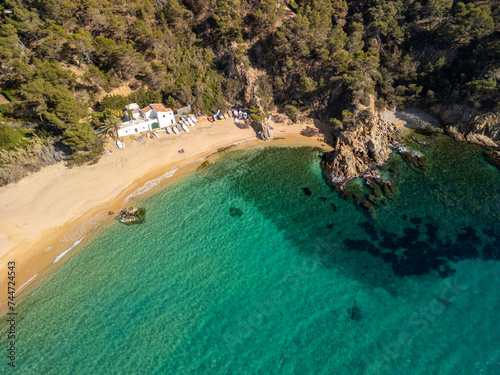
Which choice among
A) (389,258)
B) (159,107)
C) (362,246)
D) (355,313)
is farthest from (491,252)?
(159,107)

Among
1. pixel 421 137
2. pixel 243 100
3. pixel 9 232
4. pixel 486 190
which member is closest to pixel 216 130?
pixel 243 100

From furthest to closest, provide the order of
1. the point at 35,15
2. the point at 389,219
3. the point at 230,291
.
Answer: the point at 35,15 → the point at 389,219 → the point at 230,291

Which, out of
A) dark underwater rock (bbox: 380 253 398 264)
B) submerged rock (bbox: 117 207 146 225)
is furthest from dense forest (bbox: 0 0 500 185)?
dark underwater rock (bbox: 380 253 398 264)

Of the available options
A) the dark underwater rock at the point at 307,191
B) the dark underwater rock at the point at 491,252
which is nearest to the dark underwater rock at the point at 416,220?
the dark underwater rock at the point at 491,252

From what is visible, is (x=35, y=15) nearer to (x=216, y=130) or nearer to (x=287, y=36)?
(x=216, y=130)

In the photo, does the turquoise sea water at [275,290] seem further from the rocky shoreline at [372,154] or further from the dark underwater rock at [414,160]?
the dark underwater rock at [414,160]
